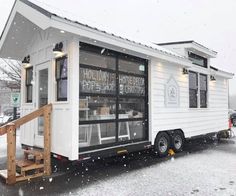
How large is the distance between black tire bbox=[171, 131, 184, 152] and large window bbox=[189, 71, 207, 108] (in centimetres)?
145

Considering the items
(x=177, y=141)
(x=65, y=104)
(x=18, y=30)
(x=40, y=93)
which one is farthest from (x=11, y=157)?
(x=177, y=141)

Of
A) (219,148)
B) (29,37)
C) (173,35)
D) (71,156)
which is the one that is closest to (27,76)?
(29,37)

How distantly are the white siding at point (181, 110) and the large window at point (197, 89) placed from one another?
0.25 metres

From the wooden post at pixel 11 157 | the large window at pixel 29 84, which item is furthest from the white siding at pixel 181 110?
the wooden post at pixel 11 157

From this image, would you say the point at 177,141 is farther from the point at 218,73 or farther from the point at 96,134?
the point at 218,73

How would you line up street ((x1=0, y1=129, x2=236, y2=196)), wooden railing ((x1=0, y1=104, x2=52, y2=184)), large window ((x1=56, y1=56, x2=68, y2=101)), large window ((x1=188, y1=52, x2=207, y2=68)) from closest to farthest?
1. street ((x1=0, y1=129, x2=236, y2=196))
2. wooden railing ((x1=0, y1=104, x2=52, y2=184))
3. large window ((x1=56, y1=56, x2=68, y2=101))
4. large window ((x1=188, y1=52, x2=207, y2=68))

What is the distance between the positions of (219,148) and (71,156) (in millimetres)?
6619

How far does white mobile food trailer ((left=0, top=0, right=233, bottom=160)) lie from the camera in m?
5.89

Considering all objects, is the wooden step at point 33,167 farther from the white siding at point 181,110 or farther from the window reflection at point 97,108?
the white siding at point 181,110

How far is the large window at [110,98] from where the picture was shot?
630cm

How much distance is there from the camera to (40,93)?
732 centimetres

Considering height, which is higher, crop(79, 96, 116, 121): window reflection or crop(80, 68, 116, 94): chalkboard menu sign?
crop(80, 68, 116, 94): chalkboard menu sign

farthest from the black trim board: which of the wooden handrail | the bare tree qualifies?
the bare tree

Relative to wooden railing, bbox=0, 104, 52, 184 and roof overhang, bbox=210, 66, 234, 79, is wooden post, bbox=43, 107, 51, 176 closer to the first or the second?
wooden railing, bbox=0, 104, 52, 184
